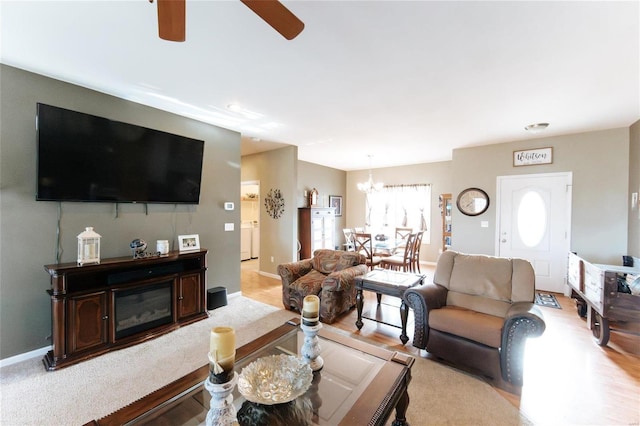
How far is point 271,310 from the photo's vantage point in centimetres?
363

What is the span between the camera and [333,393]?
56.4 inches

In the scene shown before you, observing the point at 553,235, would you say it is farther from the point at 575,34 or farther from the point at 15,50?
the point at 15,50

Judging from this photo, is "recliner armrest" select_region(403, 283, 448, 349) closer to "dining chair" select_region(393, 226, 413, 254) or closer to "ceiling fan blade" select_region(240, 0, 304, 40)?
"ceiling fan blade" select_region(240, 0, 304, 40)

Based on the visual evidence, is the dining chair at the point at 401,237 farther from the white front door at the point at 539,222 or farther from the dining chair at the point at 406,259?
the white front door at the point at 539,222

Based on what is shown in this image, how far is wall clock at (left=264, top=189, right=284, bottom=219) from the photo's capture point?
5.24 meters

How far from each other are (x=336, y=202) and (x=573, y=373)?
599cm

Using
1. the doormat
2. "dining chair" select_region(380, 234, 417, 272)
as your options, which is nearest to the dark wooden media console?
"dining chair" select_region(380, 234, 417, 272)

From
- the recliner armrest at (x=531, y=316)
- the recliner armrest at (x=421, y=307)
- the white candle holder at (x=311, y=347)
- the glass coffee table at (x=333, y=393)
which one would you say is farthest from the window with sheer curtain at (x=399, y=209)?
the white candle holder at (x=311, y=347)

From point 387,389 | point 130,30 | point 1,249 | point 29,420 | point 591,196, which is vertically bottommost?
point 29,420

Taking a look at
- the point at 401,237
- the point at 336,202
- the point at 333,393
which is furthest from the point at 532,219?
the point at 333,393

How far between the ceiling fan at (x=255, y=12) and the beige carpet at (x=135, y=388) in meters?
2.47

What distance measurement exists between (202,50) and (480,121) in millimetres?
3584

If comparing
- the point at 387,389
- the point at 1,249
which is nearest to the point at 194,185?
the point at 1,249

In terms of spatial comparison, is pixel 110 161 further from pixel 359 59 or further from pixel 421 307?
pixel 421 307
